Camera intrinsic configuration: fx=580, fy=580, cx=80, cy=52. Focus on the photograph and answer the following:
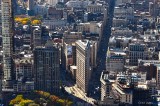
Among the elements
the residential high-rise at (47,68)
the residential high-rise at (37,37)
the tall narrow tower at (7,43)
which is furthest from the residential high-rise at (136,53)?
the tall narrow tower at (7,43)

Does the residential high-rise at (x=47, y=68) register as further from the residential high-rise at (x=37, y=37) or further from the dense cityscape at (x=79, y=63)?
the residential high-rise at (x=37, y=37)

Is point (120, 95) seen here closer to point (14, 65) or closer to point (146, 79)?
point (146, 79)

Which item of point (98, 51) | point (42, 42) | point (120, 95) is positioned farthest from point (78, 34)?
point (120, 95)

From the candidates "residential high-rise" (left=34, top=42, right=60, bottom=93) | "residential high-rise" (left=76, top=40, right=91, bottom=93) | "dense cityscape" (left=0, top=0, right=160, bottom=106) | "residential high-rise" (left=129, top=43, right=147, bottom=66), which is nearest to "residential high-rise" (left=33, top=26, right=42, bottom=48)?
"dense cityscape" (left=0, top=0, right=160, bottom=106)

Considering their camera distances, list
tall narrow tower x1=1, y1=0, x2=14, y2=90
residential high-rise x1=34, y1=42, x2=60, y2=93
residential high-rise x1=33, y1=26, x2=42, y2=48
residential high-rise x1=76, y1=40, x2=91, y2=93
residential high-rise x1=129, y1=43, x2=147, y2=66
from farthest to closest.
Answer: residential high-rise x1=33, y1=26, x2=42, y2=48 → residential high-rise x1=129, y1=43, x2=147, y2=66 → tall narrow tower x1=1, y1=0, x2=14, y2=90 → residential high-rise x1=76, y1=40, x2=91, y2=93 → residential high-rise x1=34, y1=42, x2=60, y2=93

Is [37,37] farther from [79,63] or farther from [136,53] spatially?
[136,53]

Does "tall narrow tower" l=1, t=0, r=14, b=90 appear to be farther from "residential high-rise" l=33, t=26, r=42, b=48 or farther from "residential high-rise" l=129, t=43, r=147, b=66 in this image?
"residential high-rise" l=129, t=43, r=147, b=66

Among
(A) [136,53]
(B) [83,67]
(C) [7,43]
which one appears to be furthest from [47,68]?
(A) [136,53]
